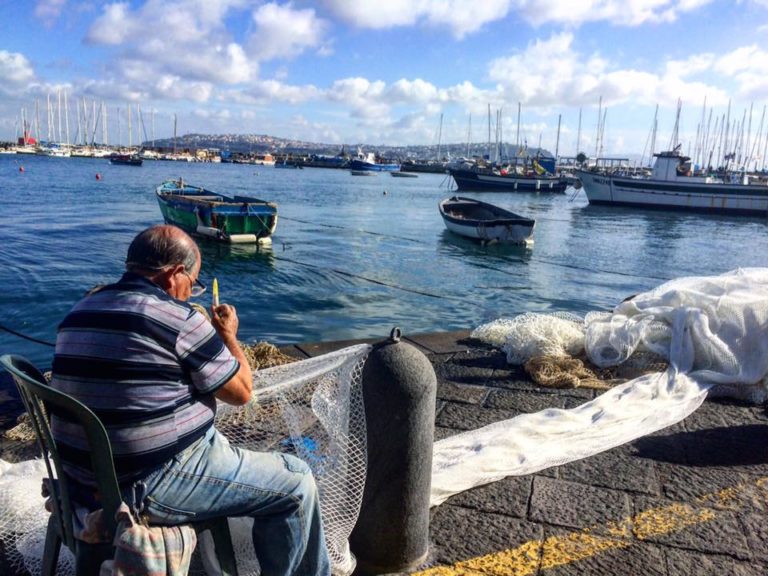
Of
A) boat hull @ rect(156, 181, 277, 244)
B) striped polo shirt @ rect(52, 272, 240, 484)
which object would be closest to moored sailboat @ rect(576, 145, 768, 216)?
boat hull @ rect(156, 181, 277, 244)

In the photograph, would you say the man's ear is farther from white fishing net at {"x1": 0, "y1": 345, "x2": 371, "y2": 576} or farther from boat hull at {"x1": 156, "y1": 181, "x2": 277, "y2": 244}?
boat hull at {"x1": 156, "y1": 181, "x2": 277, "y2": 244}

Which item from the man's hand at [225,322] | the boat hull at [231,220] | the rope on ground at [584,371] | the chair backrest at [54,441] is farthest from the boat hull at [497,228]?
the chair backrest at [54,441]

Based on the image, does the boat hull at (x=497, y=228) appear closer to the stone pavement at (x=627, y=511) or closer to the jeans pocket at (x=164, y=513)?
the stone pavement at (x=627, y=511)

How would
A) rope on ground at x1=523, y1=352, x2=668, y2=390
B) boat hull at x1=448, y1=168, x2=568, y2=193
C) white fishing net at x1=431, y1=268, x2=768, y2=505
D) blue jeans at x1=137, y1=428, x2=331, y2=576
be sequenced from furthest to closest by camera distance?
boat hull at x1=448, y1=168, x2=568, y2=193, rope on ground at x1=523, y1=352, x2=668, y2=390, white fishing net at x1=431, y1=268, x2=768, y2=505, blue jeans at x1=137, y1=428, x2=331, y2=576

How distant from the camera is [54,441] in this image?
7.07 ft

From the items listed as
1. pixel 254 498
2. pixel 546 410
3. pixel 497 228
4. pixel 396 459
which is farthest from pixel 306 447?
pixel 497 228

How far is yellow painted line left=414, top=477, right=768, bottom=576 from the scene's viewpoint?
299cm

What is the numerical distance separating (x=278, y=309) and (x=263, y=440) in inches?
426

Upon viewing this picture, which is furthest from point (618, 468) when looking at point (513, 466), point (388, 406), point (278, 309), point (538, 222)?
point (538, 222)

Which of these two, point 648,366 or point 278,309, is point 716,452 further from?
point 278,309

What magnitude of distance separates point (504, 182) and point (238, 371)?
2551 inches

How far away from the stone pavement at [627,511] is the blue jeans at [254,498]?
80 cm

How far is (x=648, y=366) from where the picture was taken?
5.94 metres

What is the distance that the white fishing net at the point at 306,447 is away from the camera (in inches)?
114
